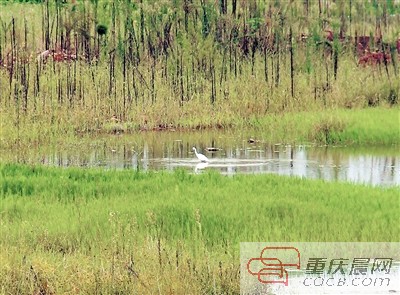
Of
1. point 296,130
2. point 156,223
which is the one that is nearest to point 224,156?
point 296,130

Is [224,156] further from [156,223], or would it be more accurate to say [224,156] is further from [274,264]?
[274,264]

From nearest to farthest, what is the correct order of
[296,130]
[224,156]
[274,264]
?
[274,264] < [224,156] < [296,130]

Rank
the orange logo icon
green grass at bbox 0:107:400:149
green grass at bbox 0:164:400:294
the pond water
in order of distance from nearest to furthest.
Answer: green grass at bbox 0:164:400:294
the orange logo icon
the pond water
green grass at bbox 0:107:400:149

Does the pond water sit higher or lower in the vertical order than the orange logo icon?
higher

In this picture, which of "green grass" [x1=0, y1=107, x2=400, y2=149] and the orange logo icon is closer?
the orange logo icon

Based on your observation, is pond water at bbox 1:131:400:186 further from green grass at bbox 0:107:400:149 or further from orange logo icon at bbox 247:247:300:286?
orange logo icon at bbox 247:247:300:286

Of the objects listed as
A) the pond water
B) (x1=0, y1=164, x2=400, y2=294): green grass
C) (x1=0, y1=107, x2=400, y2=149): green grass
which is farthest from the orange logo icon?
(x1=0, y1=107, x2=400, y2=149): green grass

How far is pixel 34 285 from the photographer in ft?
20.1

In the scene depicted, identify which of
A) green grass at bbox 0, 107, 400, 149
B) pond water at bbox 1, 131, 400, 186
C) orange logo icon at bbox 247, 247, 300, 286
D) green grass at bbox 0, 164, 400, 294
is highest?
green grass at bbox 0, 107, 400, 149

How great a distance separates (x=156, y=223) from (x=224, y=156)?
6.06 meters

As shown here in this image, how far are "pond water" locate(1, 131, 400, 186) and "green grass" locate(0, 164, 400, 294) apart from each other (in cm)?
193

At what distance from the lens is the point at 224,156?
13.9 meters

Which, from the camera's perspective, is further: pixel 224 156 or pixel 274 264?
pixel 224 156

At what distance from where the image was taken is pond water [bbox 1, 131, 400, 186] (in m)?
12.3
